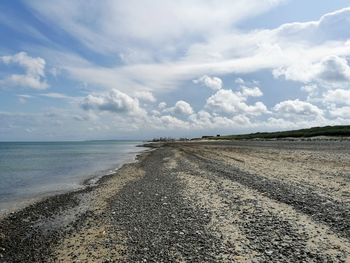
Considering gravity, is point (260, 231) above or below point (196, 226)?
above

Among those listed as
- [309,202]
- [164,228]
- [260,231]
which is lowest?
[164,228]

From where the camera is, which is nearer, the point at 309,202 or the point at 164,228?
the point at 164,228

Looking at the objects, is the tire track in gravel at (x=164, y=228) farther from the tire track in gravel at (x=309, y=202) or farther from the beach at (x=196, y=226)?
the tire track in gravel at (x=309, y=202)

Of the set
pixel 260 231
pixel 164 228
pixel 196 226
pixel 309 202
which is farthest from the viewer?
pixel 309 202

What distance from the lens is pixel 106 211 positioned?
14781mm

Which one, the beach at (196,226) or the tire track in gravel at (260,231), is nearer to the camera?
the tire track in gravel at (260,231)

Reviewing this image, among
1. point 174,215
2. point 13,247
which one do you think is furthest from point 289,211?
point 13,247

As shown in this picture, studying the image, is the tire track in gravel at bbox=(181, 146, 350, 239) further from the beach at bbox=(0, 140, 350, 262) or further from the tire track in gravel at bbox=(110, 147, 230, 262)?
the tire track in gravel at bbox=(110, 147, 230, 262)

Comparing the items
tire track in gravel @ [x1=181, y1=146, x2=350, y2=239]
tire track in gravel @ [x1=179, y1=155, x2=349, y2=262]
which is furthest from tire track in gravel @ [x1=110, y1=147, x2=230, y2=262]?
tire track in gravel @ [x1=181, y1=146, x2=350, y2=239]

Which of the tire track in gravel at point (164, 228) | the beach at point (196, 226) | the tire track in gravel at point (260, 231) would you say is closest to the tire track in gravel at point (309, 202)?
the beach at point (196, 226)

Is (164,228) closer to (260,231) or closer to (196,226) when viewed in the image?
(196,226)

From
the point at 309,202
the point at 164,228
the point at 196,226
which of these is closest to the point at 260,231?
the point at 196,226

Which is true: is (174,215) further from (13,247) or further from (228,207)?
(13,247)

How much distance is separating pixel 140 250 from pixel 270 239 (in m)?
3.55
